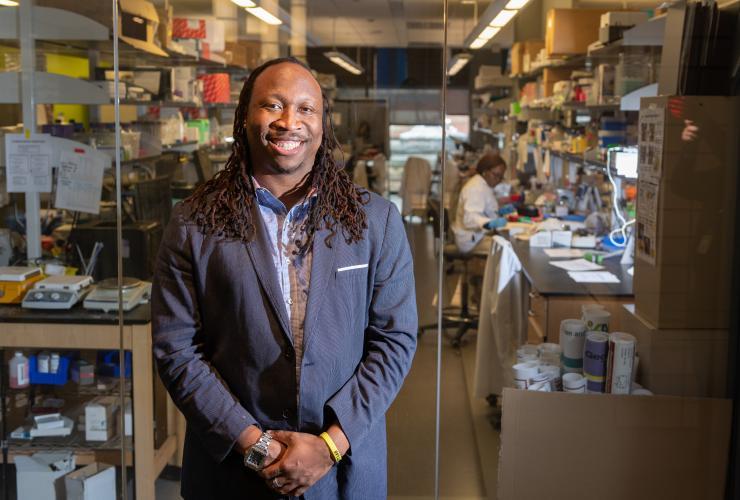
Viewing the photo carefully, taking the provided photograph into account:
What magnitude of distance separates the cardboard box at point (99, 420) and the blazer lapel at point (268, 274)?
1.74m

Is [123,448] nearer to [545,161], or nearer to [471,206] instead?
[471,206]

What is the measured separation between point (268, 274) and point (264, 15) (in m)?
1.77

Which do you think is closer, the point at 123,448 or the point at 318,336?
the point at 318,336

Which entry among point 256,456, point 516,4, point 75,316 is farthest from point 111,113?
point 256,456

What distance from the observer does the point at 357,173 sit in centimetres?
307

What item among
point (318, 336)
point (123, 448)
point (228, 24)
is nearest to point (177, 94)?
point (228, 24)

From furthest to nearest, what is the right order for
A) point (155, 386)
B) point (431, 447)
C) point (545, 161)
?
point (545, 161)
point (155, 386)
point (431, 447)

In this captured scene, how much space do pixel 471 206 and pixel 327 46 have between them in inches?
36.3

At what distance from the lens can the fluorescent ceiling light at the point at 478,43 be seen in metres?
3.14

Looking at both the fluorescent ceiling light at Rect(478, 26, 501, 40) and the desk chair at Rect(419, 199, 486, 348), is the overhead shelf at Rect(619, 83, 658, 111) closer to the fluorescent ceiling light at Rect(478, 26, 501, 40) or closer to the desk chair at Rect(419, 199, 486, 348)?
the fluorescent ceiling light at Rect(478, 26, 501, 40)

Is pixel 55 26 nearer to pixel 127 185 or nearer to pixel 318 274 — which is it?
pixel 127 185

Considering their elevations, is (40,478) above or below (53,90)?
below

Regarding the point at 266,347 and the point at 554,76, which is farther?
the point at 554,76

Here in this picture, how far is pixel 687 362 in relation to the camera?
9.25 ft
